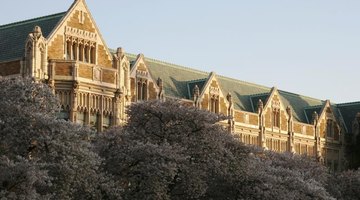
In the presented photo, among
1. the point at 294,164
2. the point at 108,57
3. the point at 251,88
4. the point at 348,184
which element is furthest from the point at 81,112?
the point at 251,88

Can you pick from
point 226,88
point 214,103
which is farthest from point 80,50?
point 226,88

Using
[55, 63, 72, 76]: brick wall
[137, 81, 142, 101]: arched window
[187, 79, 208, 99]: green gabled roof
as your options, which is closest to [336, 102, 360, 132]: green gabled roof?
[187, 79, 208, 99]: green gabled roof

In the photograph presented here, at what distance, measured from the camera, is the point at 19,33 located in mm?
65562

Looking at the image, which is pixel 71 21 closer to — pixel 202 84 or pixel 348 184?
pixel 202 84

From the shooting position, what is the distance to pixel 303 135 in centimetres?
9956

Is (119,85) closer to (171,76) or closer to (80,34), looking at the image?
(80,34)

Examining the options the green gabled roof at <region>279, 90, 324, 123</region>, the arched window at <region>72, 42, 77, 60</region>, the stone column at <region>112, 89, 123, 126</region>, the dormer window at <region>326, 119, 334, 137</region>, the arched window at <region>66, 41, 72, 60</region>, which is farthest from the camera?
the dormer window at <region>326, 119, 334, 137</region>

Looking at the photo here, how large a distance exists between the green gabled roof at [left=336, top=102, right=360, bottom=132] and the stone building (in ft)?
16.6

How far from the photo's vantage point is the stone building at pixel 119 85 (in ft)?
202

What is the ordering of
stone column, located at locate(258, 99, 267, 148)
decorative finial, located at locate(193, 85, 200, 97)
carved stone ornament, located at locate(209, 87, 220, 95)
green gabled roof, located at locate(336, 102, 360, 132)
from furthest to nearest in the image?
green gabled roof, located at locate(336, 102, 360, 132) < stone column, located at locate(258, 99, 267, 148) < carved stone ornament, located at locate(209, 87, 220, 95) < decorative finial, located at locate(193, 85, 200, 97)

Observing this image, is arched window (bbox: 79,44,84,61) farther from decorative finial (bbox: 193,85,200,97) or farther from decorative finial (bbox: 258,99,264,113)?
decorative finial (bbox: 258,99,264,113)

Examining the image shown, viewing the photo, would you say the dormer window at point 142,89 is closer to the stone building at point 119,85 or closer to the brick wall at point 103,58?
the stone building at point 119,85

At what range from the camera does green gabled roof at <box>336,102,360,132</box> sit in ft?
360

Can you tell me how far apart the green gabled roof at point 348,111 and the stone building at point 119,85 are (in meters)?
5.05
